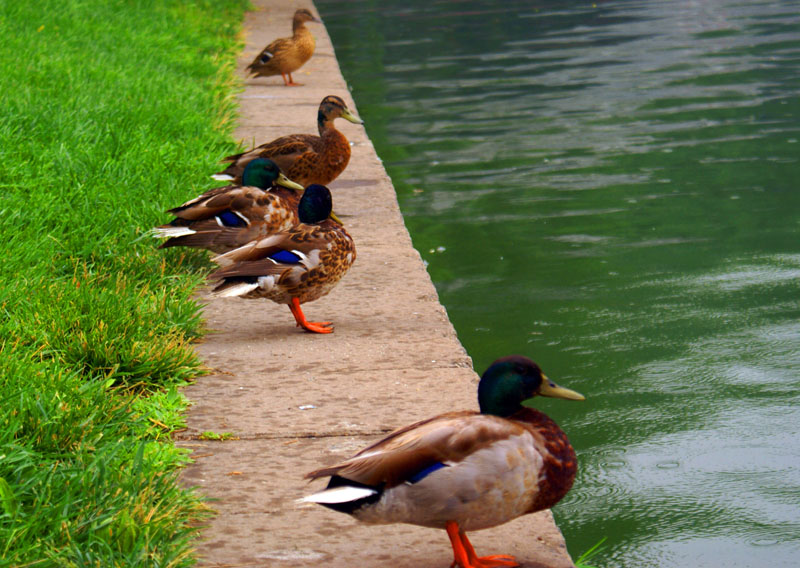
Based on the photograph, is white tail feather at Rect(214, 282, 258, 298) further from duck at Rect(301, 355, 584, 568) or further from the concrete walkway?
duck at Rect(301, 355, 584, 568)

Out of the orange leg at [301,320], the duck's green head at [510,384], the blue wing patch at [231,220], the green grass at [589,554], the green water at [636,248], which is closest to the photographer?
the duck's green head at [510,384]

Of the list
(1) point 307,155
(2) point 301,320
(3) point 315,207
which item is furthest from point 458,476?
(1) point 307,155

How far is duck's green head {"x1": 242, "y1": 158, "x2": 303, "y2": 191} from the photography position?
18.8ft

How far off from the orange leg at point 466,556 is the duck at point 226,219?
8.68 feet

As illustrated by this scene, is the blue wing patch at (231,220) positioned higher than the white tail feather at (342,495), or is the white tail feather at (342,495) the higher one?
the white tail feather at (342,495)

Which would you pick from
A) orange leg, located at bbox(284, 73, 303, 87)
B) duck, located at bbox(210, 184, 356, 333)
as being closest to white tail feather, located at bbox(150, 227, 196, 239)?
duck, located at bbox(210, 184, 356, 333)

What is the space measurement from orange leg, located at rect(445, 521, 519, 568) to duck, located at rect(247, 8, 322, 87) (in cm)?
896

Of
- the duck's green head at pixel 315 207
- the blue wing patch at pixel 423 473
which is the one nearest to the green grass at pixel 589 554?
the blue wing patch at pixel 423 473

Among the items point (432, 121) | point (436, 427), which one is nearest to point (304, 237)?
point (436, 427)

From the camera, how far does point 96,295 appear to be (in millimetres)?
4316

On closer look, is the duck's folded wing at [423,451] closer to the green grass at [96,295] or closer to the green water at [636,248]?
the green grass at [96,295]

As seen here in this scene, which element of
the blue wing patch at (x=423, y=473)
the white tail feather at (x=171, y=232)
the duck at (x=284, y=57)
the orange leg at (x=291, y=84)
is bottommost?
the orange leg at (x=291, y=84)

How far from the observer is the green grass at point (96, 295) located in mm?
2865

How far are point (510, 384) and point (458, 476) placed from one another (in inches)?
12.6
